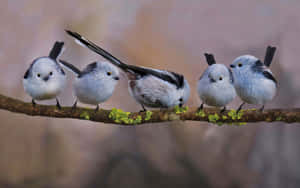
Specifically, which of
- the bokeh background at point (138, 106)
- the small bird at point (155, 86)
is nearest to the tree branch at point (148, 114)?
the small bird at point (155, 86)

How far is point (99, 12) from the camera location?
1.37 m

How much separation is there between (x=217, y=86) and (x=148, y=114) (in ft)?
0.63

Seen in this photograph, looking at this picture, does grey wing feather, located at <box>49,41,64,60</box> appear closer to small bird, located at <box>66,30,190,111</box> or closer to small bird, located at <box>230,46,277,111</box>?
small bird, located at <box>66,30,190,111</box>

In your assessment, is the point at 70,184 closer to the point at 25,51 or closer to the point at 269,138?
the point at 25,51

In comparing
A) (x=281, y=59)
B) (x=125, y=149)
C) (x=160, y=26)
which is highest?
(x=160, y=26)

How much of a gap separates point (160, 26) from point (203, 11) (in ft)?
0.63

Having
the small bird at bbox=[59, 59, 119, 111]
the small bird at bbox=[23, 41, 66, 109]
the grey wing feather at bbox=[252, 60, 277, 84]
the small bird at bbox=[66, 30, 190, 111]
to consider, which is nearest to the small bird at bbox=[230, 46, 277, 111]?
the grey wing feather at bbox=[252, 60, 277, 84]

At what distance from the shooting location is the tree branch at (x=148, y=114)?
85 cm

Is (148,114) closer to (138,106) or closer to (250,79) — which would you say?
(250,79)

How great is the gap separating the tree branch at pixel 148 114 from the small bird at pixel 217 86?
2.5 inches

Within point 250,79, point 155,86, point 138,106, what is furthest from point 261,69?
point 138,106

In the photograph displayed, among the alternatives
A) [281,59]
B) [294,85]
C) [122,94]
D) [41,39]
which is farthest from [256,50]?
[41,39]

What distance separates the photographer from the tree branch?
85 centimetres

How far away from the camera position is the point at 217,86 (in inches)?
32.0
